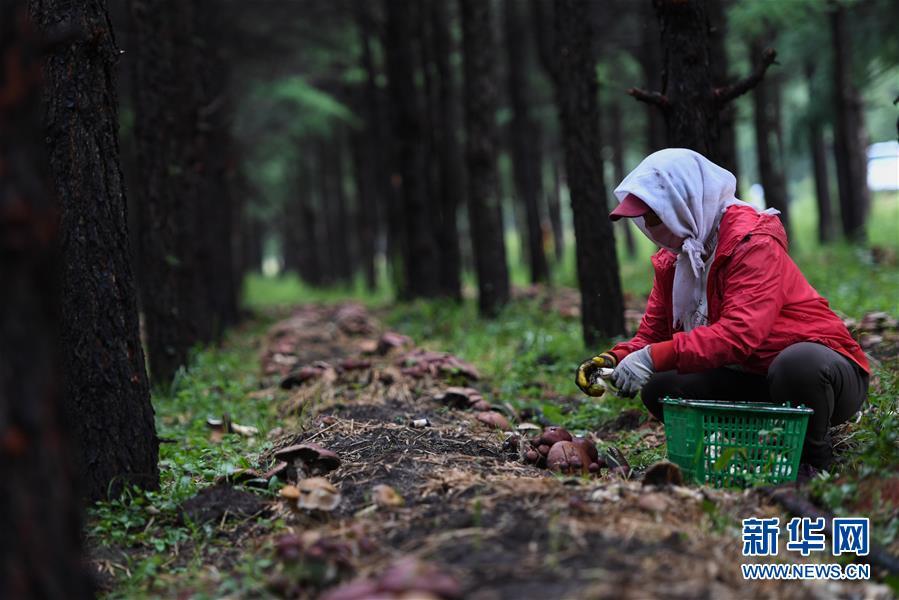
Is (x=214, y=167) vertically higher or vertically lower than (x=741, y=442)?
higher

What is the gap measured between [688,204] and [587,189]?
3.60m

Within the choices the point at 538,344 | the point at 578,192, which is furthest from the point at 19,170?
the point at 538,344

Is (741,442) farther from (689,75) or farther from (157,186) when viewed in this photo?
(157,186)

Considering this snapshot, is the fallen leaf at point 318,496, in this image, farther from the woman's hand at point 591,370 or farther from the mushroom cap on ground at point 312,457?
the woman's hand at point 591,370

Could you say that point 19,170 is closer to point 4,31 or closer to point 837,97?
point 4,31

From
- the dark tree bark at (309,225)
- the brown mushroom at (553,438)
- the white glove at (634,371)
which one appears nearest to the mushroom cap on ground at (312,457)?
the brown mushroom at (553,438)

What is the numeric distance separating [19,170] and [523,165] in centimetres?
1400

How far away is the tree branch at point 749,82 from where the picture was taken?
5.58m

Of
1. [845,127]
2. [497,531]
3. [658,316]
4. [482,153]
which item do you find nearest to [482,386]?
[658,316]

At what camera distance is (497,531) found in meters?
3.20

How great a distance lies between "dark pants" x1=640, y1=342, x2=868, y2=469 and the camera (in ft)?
13.4

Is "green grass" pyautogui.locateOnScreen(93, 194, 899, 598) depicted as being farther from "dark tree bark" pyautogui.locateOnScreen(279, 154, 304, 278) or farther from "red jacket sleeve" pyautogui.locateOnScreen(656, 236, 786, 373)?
"dark tree bark" pyautogui.locateOnScreen(279, 154, 304, 278)

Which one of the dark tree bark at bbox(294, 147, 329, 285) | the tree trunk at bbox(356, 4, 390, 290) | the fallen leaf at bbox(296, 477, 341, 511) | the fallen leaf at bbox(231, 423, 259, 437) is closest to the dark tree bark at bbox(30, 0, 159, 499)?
the fallen leaf at bbox(296, 477, 341, 511)

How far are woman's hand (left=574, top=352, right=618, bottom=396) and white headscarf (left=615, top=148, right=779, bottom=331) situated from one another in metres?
0.45
